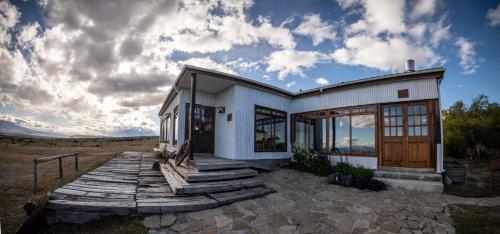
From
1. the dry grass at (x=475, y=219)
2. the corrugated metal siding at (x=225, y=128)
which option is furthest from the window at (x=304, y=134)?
the dry grass at (x=475, y=219)

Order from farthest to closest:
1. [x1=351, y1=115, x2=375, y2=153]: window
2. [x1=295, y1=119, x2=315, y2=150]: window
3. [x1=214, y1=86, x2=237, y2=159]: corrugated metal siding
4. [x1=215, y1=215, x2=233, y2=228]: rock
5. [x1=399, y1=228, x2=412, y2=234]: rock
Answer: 1. [x1=295, y1=119, x2=315, y2=150]: window
2. [x1=214, y1=86, x2=237, y2=159]: corrugated metal siding
3. [x1=351, y1=115, x2=375, y2=153]: window
4. [x1=215, y1=215, x2=233, y2=228]: rock
5. [x1=399, y1=228, x2=412, y2=234]: rock

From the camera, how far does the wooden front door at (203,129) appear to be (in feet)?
31.2

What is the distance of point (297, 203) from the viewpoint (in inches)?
215

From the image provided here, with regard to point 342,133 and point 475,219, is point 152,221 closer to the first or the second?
point 475,219

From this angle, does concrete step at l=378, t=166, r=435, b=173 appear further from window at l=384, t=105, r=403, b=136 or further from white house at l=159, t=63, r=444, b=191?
window at l=384, t=105, r=403, b=136

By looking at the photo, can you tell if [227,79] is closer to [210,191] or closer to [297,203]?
[210,191]

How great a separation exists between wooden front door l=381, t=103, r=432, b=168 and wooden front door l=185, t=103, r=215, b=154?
698 cm

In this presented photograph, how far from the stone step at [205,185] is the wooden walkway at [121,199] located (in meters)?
0.11

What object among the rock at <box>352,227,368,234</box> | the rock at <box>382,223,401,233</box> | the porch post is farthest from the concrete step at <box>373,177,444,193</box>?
the porch post

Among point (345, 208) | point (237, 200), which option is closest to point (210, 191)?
point (237, 200)

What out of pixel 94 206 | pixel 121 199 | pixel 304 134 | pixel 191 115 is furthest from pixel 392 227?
pixel 304 134

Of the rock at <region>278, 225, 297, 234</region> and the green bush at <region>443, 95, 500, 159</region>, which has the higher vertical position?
the green bush at <region>443, 95, 500, 159</region>

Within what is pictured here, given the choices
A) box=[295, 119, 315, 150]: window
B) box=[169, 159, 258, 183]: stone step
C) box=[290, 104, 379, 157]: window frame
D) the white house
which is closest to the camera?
box=[169, 159, 258, 183]: stone step

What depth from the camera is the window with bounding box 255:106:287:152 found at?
944cm
